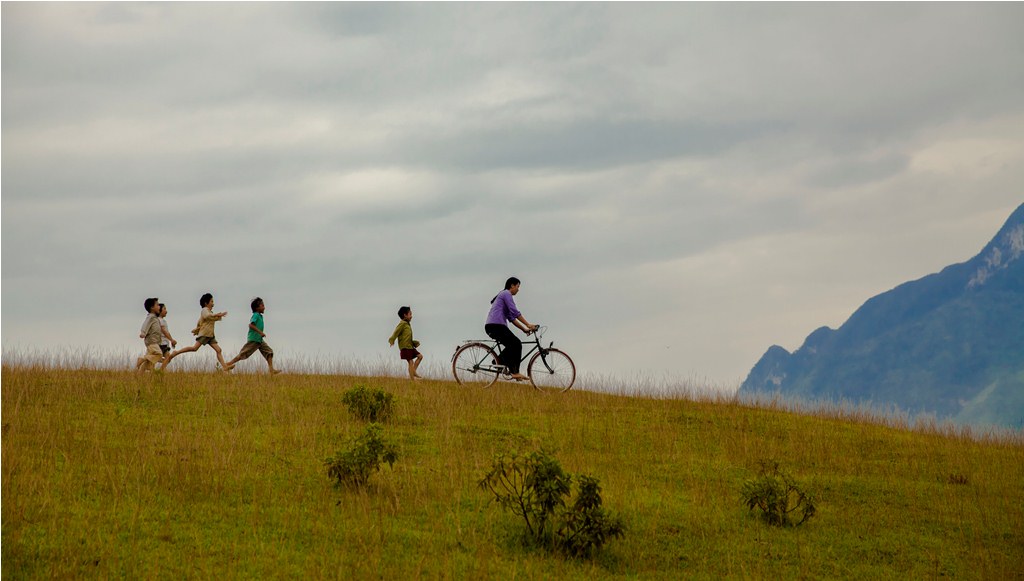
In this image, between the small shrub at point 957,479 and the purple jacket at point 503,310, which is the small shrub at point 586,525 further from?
the purple jacket at point 503,310

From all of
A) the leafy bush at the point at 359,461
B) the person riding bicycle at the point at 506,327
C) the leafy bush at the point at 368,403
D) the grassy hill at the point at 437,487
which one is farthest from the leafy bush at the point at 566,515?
the person riding bicycle at the point at 506,327

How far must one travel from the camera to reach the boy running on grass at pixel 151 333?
23422 millimetres

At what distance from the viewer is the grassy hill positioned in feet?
37.3

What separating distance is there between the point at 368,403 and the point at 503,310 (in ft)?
18.7

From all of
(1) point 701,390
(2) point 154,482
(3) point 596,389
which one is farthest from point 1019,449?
(2) point 154,482

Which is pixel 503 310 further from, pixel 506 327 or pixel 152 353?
pixel 152 353

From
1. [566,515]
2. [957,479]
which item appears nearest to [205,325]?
[566,515]

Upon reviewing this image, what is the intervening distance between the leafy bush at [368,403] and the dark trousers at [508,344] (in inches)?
195

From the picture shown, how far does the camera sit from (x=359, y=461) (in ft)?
45.8

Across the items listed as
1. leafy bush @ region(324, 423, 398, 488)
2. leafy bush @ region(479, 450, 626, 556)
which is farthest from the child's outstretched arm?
leafy bush @ region(479, 450, 626, 556)

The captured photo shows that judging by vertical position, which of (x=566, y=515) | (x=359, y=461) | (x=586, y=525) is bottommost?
(x=586, y=525)

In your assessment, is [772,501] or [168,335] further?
[168,335]

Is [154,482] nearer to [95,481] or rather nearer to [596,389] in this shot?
[95,481]

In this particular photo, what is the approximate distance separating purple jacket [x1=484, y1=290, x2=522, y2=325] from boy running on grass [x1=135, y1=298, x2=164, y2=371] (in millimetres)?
8432
